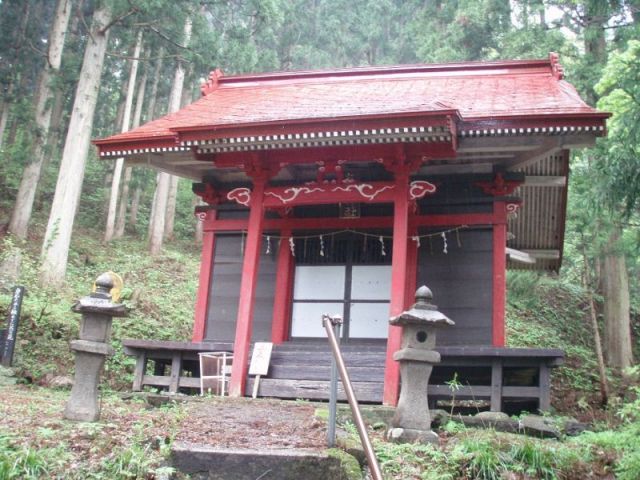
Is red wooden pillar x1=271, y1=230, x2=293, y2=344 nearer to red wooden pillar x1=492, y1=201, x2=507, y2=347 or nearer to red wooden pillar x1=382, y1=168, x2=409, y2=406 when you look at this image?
red wooden pillar x1=382, y1=168, x2=409, y2=406

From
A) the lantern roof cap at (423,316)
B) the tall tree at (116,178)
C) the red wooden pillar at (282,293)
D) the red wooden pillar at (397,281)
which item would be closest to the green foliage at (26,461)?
the lantern roof cap at (423,316)

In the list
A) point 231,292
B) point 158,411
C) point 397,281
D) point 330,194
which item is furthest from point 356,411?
point 231,292

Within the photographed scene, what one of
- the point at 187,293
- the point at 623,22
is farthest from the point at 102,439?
the point at 623,22

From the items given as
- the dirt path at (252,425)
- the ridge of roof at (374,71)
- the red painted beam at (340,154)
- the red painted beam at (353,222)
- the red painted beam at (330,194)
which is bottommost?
the dirt path at (252,425)

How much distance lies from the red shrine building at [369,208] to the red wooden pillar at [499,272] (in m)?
0.02

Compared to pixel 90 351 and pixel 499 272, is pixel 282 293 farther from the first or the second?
pixel 90 351

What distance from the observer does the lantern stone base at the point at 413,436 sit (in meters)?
5.85

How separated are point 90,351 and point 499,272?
6169 millimetres

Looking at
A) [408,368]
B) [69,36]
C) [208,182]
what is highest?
[69,36]

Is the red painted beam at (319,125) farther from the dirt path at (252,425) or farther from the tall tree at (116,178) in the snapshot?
the tall tree at (116,178)

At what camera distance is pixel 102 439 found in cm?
520

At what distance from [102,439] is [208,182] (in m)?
6.58

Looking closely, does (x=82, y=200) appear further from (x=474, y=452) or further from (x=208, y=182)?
(x=474, y=452)

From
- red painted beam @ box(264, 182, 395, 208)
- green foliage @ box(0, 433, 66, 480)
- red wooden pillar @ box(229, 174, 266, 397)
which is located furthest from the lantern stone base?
red painted beam @ box(264, 182, 395, 208)
